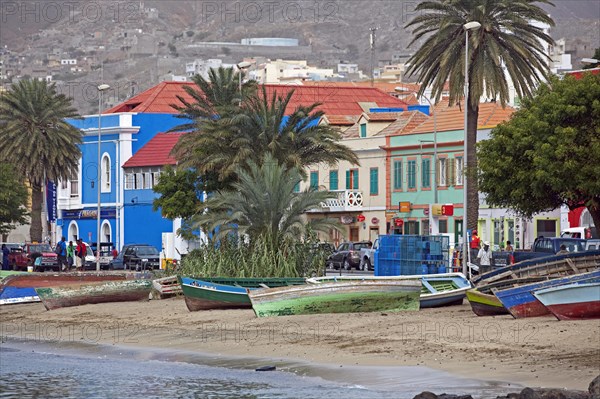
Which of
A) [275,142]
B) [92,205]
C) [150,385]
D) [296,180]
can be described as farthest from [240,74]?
[92,205]

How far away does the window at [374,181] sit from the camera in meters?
85.3

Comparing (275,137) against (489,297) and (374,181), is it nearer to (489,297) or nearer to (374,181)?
(489,297)

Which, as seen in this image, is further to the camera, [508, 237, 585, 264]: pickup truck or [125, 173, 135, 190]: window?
[125, 173, 135, 190]: window

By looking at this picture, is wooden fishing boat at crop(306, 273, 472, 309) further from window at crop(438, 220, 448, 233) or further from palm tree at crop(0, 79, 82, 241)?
palm tree at crop(0, 79, 82, 241)

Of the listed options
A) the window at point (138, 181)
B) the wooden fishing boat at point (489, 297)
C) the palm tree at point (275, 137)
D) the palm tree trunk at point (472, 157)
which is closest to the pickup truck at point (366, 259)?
the palm tree trunk at point (472, 157)

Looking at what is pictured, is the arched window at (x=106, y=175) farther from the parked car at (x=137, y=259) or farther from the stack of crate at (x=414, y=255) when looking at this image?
the stack of crate at (x=414, y=255)

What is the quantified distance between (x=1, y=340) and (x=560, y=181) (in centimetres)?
1831

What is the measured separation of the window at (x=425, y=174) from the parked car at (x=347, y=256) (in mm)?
10435

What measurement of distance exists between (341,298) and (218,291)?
4.70 metres

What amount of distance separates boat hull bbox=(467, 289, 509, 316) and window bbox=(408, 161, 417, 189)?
163 feet

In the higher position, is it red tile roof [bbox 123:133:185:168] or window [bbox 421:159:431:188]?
red tile roof [bbox 123:133:185:168]

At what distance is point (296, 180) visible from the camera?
43531mm

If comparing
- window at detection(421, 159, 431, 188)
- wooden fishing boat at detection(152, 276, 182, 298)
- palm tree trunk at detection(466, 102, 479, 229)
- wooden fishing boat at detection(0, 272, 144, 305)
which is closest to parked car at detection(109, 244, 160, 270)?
window at detection(421, 159, 431, 188)

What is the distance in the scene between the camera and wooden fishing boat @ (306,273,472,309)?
35875 mm
